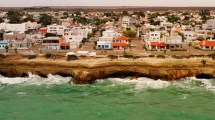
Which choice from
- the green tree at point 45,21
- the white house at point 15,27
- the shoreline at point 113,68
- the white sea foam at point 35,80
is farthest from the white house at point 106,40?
the green tree at point 45,21

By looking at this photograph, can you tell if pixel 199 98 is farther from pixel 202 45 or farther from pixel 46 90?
pixel 202 45

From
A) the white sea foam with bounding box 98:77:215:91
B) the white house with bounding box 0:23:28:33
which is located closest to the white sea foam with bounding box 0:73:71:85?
the white sea foam with bounding box 98:77:215:91

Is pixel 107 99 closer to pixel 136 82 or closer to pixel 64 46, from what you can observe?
pixel 136 82

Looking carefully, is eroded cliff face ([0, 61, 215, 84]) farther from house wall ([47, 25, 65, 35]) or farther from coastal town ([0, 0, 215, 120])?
house wall ([47, 25, 65, 35])

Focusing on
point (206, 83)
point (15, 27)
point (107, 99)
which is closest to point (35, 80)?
point (107, 99)

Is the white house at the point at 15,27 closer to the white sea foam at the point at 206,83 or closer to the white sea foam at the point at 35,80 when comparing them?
the white sea foam at the point at 35,80

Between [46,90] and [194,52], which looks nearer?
[46,90]

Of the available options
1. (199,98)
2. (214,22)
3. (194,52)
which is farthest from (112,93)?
(214,22)

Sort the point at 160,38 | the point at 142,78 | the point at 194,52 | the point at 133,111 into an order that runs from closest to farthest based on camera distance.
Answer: the point at 133,111 < the point at 142,78 < the point at 194,52 < the point at 160,38
